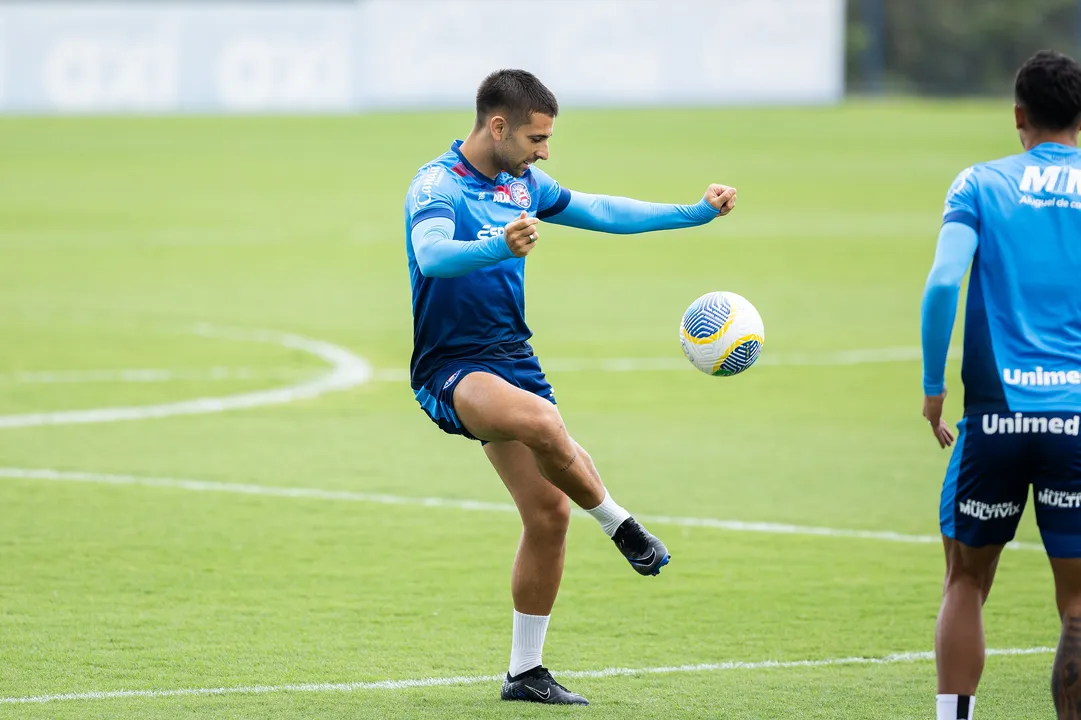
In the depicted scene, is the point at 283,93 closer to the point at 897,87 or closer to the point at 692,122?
the point at 692,122

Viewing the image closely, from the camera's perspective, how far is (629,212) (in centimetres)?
723

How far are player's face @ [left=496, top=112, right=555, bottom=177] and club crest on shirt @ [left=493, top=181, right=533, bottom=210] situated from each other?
0.13 meters

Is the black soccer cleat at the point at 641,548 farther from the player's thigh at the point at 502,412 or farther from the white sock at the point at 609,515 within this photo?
the player's thigh at the point at 502,412

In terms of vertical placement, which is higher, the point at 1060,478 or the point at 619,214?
the point at 619,214

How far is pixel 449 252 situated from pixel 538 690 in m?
1.76

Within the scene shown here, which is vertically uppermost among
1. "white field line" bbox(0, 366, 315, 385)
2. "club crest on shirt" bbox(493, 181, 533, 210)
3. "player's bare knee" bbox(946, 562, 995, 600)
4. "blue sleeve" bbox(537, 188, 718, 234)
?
"club crest on shirt" bbox(493, 181, 533, 210)

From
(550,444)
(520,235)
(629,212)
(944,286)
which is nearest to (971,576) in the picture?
(944,286)

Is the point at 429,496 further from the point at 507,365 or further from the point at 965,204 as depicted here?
the point at 965,204

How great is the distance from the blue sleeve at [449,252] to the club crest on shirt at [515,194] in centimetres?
46

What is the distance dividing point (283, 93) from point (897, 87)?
3113 centimetres

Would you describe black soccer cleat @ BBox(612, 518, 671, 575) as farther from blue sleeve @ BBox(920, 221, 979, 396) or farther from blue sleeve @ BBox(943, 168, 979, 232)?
blue sleeve @ BBox(943, 168, 979, 232)

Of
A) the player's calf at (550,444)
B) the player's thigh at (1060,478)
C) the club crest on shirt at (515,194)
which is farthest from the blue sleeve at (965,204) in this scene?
the club crest on shirt at (515,194)

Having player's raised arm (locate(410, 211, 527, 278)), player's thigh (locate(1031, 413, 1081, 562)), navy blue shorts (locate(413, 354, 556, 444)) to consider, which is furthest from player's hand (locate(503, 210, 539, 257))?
player's thigh (locate(1031, 413, 1081, 562))

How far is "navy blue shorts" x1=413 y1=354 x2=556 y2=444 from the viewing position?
6.59 m
